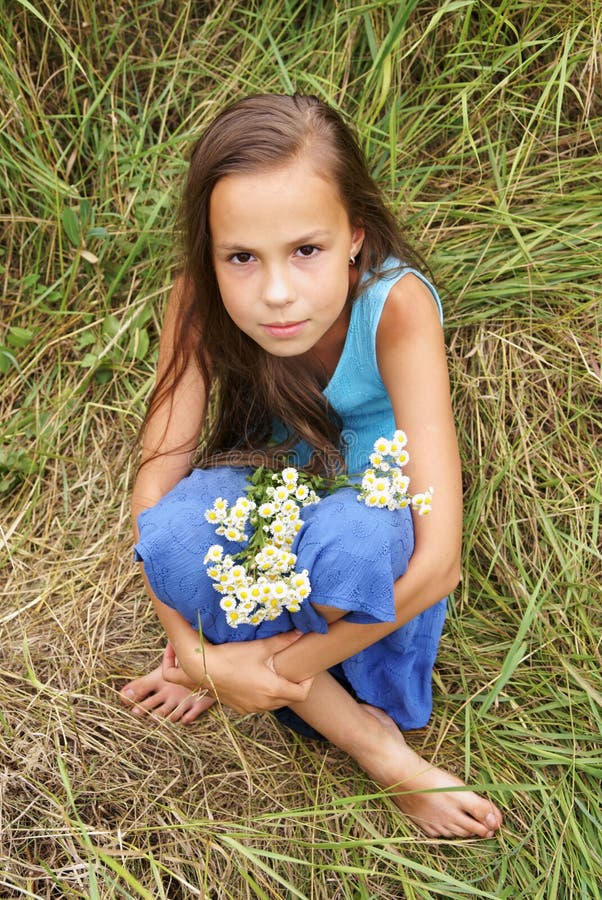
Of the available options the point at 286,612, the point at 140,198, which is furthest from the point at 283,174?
the point at 140,198

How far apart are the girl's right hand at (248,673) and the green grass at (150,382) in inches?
8.0

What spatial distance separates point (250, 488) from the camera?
152 cm

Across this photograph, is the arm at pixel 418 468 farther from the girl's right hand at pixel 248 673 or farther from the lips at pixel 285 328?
the lips at pixel 285 328

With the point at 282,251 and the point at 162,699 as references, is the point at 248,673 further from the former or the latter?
the point at 282,251

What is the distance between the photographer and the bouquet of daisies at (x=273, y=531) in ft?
4.57

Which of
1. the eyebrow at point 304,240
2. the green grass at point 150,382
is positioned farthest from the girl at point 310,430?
the green grass at point 150,382

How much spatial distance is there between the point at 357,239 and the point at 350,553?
0.63m

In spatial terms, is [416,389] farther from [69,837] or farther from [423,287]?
[69,837]

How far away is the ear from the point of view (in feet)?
5.51

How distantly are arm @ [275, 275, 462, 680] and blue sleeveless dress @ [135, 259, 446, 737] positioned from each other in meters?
0.03

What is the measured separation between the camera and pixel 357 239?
1.70 meters

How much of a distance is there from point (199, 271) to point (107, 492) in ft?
2.69

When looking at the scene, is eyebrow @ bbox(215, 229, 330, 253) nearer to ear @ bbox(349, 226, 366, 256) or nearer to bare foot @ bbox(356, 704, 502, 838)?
ear @ bbox(349, 226, 366, 256)

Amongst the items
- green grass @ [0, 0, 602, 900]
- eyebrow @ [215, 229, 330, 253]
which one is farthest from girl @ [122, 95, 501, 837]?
green grass @ [0, 0, 602, 900]
